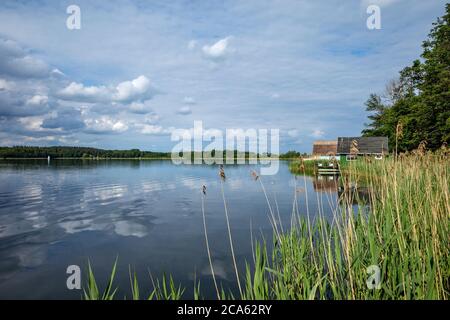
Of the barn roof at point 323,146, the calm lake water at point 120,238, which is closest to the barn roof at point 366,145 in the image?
the barn roof at point 323,146

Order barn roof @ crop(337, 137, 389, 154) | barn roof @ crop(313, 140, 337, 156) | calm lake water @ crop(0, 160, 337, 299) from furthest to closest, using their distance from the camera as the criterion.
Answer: barn roof @ crop(313, 140, 337, 156), barn roof @ crop(337, 137, 389, 154), calm lake water @ crop(0, 160, 337, 299)

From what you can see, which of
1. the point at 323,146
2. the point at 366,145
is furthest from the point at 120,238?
the point at 323,146

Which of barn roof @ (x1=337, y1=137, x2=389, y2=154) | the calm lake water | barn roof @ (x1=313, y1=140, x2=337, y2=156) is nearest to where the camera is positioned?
the calm lake water

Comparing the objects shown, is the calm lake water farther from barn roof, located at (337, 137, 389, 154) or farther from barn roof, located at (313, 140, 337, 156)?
barn roof, located at (313, 140, 337, 156)

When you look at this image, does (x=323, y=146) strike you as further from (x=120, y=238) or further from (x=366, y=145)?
(x=120, y=238)

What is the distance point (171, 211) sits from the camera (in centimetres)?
1405

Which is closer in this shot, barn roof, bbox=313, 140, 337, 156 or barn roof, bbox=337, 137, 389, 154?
barn roof, bbox=337, 137, 389, 154

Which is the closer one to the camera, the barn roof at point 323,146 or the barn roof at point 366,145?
the barn roof at point 366,145

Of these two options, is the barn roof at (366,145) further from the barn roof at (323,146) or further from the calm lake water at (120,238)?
the calm lake water at (120,238)

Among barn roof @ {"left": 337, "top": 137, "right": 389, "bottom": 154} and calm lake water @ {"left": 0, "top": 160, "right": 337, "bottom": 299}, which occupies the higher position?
barn roof @ {"left": 337, "top": 137, "right": 389, "bottom": 154}

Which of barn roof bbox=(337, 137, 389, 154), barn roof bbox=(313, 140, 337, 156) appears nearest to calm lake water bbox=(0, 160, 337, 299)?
barn roof bbox=(337, 137, 389, 154)
